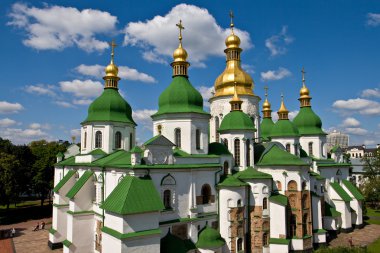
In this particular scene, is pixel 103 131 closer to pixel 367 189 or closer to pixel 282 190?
pixel 282 190

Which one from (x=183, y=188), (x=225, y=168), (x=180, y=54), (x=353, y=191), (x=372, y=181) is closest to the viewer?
(x=183, y=188)

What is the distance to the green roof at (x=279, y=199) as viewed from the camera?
20795mm

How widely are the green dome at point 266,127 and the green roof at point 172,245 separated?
711 inches

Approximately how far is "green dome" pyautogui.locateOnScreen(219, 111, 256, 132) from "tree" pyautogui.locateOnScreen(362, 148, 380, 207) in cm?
2557

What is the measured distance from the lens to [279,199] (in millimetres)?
21047

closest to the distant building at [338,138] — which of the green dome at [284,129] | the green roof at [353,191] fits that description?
the green roof at [353,191]

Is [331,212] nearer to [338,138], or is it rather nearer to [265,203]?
[265,203]

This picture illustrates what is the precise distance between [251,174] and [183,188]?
5768 mm

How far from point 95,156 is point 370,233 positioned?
89.6 ft

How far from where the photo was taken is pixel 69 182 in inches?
954

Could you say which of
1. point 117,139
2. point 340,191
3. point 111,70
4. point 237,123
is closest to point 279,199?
point 237,123

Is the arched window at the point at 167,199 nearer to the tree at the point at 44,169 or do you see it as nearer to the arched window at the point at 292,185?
the arched window at the point at 292,185

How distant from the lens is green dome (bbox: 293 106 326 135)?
103ft

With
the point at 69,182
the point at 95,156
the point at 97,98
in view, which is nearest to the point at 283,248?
the point at 95,156
